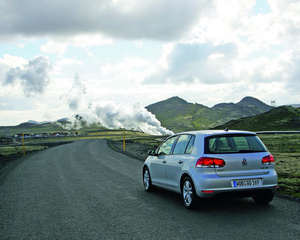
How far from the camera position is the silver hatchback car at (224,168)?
6.19 metres

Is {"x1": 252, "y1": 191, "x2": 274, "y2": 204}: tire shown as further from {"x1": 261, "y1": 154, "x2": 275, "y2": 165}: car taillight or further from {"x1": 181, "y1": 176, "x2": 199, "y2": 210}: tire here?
{"x1": 181, "y1": 176, "x2": 199, "y2": 210}: tire

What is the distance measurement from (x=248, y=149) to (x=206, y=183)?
47.6 inches

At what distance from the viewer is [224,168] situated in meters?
6.23

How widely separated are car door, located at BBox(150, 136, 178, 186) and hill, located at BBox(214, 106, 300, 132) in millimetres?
82050

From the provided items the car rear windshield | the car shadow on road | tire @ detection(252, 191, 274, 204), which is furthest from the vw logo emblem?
tire @ detection(252, 191, 274, 204)

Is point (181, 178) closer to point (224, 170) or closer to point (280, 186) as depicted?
point (224, 170)

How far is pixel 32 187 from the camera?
1023cm

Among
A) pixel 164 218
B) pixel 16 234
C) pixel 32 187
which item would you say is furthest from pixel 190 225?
pixel 32 187

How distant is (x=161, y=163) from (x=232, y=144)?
2195mm

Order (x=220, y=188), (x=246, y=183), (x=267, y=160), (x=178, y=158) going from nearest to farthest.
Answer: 1. (x=220, y=188)
2. (x=246, y=183)
3. (x=267, y=160)
4. (x=178, y=158)

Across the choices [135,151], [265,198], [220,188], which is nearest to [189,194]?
[220,188]

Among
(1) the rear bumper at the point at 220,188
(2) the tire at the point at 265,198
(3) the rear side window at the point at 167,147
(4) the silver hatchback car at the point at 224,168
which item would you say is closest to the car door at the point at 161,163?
(3) the rear side window at the point at 167,147

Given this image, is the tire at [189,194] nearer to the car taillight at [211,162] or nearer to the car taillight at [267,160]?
the car taillight at [211,162]

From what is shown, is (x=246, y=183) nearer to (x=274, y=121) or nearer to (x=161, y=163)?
(x=161, y=163)
